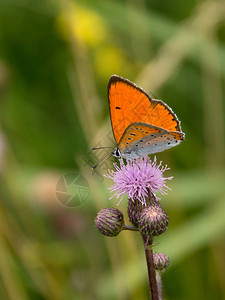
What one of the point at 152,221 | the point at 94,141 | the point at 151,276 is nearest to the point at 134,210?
the point at 152,221

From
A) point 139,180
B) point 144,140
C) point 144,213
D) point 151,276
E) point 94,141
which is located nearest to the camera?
point 151,276

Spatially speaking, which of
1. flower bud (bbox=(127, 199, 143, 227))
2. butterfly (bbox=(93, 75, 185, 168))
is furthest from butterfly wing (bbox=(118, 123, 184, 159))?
flower bud (bbox=(127, 199, 143, 227))

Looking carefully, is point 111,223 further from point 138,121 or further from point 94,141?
point 94,141

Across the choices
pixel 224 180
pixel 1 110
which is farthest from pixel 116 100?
pixel 1 110

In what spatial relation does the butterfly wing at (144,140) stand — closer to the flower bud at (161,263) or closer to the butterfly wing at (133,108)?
the butterfly wing at (133,108)

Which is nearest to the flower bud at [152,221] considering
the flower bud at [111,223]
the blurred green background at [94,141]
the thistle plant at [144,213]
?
the thistle plant at [144,213]

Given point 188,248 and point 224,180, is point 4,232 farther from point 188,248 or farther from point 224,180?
point 224,180

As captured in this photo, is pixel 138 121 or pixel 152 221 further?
pixel 138 121

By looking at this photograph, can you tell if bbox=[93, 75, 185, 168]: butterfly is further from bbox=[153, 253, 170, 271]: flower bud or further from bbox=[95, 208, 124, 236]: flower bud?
bbox=[153, 253, 170, 271]: flower bud
